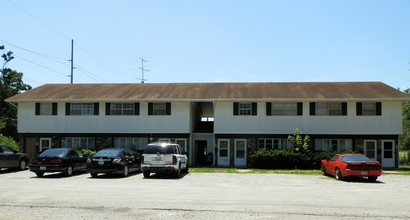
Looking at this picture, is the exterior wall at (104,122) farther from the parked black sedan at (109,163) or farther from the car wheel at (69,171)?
the car wheel at (69,171)

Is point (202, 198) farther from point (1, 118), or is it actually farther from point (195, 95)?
point (1, 118)

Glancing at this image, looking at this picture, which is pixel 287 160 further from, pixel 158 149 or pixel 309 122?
pixel 158 149

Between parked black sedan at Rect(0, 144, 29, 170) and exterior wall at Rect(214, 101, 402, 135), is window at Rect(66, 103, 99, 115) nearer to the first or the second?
parked black sedan at Rect(0, 144, 29, 170)

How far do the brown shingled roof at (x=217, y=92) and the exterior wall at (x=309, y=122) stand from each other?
0.88 meters

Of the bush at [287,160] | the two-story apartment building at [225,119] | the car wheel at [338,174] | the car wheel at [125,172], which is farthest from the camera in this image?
the two-story apartment building at [225,119]

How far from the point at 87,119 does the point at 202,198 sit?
21604 mm

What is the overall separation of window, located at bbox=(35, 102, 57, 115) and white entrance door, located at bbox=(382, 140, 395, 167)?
79.3ft

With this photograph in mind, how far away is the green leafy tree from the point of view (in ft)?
97.7

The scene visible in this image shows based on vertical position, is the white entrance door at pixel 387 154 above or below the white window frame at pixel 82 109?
below

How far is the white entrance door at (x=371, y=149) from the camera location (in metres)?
31.0

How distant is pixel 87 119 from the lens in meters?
33.0

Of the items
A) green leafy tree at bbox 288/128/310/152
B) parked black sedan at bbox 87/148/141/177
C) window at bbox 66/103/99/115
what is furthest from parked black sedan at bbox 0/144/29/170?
green leafy tree at bbox 288/128/310/152

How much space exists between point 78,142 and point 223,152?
10955mm

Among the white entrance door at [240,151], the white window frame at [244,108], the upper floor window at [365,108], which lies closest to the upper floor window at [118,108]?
the white window frame at [244,108]
